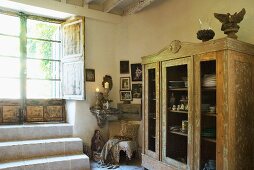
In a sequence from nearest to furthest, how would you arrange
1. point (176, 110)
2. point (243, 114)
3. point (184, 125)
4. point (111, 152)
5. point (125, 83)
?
point (243, 114) < point (184, 125) < point (176, 110) < point (111, 152) < point (125, 83)

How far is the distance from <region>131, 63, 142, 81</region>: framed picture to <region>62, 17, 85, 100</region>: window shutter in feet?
3.15

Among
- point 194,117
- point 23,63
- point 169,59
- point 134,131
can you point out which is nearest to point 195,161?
point 194,117

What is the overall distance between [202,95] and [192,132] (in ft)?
1.47

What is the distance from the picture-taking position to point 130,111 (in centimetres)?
446

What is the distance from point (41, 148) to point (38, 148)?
5cm

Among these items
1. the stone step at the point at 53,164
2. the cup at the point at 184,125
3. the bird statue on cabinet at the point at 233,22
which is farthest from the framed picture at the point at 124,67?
the bird statue on cabinet at the point at 233,22

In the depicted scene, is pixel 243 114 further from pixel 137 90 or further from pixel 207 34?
pixel 137 90

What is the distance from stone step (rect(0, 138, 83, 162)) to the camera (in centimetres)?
346

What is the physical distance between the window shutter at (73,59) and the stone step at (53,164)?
1.11m

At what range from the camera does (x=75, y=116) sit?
4.36 m

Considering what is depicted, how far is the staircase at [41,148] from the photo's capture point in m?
3.41

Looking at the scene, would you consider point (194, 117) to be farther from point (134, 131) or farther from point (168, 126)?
point (134, 131)

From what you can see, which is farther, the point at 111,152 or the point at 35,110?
the point at 35,110

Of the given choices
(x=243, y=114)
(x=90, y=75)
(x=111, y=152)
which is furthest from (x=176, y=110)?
(x=90, y=75)
